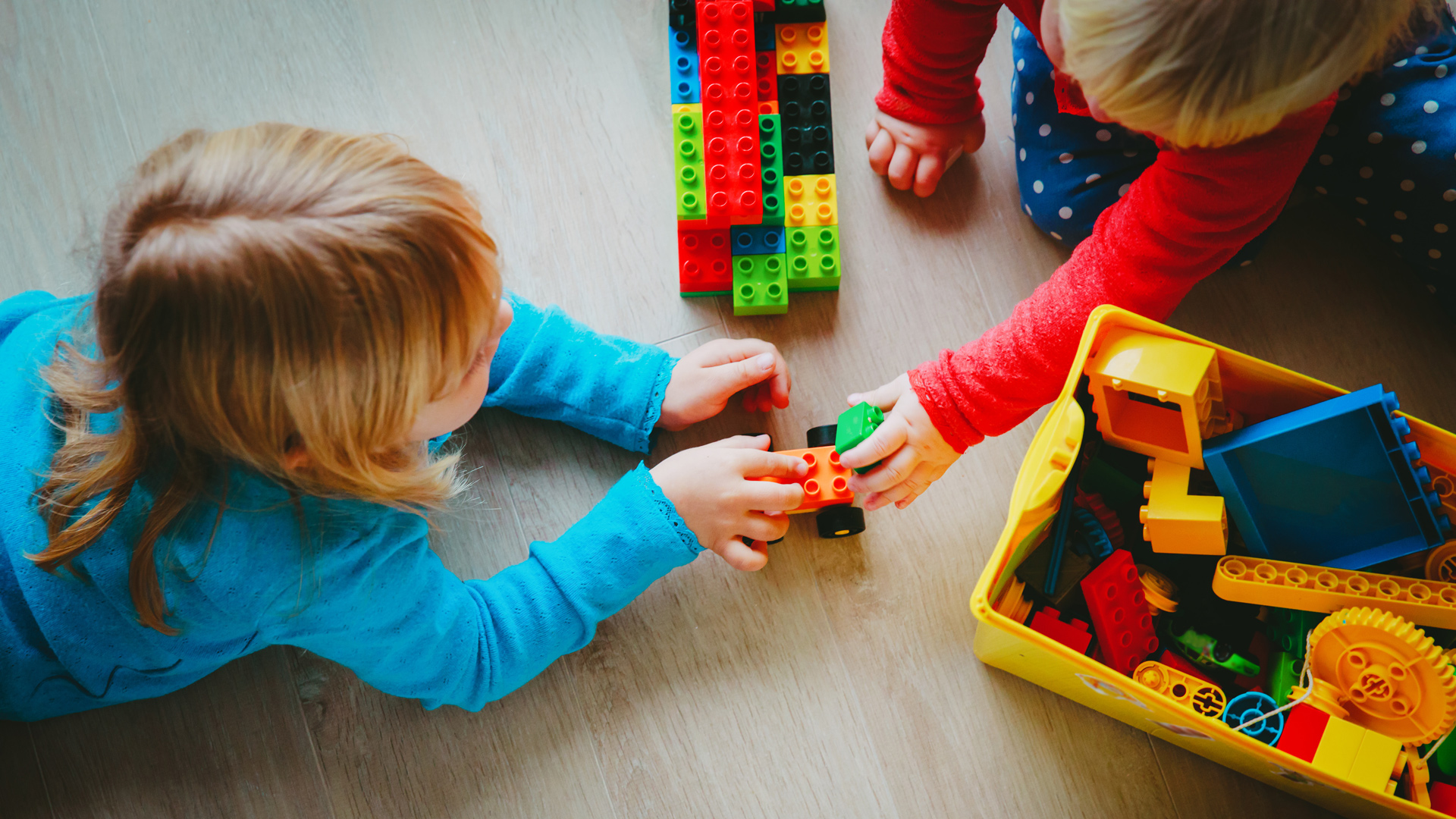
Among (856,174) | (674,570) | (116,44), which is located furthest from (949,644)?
(116,44)

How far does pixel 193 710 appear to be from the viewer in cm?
81

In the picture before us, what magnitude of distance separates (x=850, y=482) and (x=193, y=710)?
0.66m

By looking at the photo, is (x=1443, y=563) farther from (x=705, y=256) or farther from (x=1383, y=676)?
(x=705, y=256)

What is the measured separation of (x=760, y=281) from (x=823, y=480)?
8.4 inches

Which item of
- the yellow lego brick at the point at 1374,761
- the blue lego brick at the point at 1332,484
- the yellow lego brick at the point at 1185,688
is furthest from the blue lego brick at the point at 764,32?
the yellow lego brick at the point at 1374,761

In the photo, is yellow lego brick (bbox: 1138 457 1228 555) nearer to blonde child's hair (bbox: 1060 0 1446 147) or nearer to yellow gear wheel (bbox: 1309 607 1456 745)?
yellow gear wheel (bbox: 1309 607 1456 745)

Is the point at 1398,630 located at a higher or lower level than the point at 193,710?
higher

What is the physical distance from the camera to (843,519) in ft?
2.63

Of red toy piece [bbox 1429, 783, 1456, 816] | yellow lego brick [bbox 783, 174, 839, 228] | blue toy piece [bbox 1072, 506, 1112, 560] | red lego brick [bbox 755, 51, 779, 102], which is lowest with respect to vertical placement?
red toy piece [bbox 1429, 783, 1456, 816]

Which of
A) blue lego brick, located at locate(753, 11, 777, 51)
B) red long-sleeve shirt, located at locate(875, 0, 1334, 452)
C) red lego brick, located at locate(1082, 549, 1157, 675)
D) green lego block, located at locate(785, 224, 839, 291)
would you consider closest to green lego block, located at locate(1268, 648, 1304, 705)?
red lego brick, located at locate(1082, 549, 1157, 675)

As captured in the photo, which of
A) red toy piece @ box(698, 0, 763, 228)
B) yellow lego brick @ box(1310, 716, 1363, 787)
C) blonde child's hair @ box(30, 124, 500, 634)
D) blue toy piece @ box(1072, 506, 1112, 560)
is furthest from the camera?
red toy piece @ box(698, 0, 763, 228)

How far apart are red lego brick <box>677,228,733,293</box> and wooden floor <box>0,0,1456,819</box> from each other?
0.05 m

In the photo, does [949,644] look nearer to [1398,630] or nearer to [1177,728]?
[1177,728]

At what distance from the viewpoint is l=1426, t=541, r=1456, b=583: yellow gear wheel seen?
639mm
